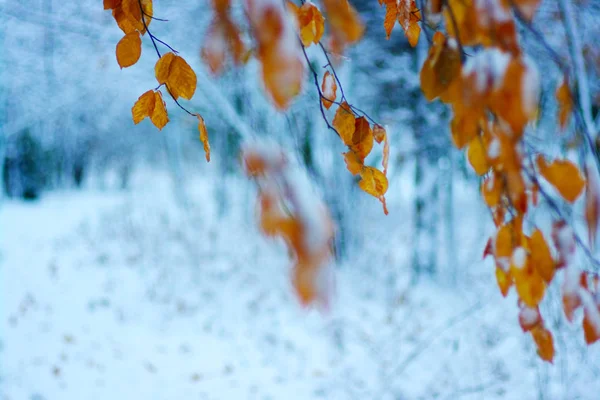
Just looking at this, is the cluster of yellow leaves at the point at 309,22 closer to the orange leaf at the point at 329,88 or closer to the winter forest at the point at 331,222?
the winter forest at the point at 331,222

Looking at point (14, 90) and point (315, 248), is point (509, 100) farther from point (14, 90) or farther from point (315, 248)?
point (14, 90)

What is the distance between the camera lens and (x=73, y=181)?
22.1 metres

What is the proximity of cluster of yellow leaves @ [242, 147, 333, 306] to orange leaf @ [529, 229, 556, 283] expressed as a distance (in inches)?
19.4

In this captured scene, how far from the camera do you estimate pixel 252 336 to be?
4.75 m

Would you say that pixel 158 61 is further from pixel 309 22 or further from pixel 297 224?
pixel 297 224

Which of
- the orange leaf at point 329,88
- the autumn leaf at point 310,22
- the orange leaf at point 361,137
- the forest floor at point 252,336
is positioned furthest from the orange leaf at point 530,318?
the forest floor at point 252,336

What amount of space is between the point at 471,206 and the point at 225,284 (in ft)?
27.3

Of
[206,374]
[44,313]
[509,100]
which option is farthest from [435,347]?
[44,313]

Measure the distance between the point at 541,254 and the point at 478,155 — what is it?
224 millimetres

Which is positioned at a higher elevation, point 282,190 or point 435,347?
point 282,190

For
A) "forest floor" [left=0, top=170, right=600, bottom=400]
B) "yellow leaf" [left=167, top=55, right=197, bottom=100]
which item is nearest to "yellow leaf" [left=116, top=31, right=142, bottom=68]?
"yellow leaf" [left=167, top=55, right=197, bottom=100]

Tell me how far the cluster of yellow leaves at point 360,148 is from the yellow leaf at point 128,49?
0.53m

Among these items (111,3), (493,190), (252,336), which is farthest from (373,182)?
(252,336)

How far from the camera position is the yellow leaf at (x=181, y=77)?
103cm
